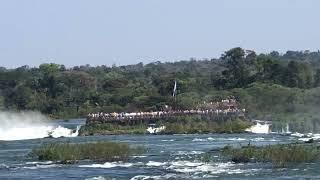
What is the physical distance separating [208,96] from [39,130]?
50.6m

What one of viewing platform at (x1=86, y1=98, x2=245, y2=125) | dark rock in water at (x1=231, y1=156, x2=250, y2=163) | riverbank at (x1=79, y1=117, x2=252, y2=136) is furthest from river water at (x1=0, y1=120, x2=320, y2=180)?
viewing platform at (x1=86, y1=98, x2=245, y2=125)

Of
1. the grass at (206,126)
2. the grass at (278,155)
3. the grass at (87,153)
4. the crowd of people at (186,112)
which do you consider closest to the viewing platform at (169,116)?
the crowd of people at (186,112)

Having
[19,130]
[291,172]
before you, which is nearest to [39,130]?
[19,130]

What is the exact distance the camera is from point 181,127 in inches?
4582

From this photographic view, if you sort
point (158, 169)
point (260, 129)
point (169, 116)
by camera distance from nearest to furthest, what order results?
point (158, 169) → point (260, 129) → point (169, 116)

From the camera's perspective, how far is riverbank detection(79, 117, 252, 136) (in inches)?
4535

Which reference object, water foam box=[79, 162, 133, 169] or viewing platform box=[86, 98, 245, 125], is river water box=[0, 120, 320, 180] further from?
viewing platform box=[86, 98, 245, 125]

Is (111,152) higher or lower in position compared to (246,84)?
lower

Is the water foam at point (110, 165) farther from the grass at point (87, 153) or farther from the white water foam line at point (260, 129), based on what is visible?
the white water foam line at point (260, 129)

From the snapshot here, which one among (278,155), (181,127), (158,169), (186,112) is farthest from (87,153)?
(186,112)

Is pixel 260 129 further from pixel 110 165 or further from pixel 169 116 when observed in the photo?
pixel 110 165

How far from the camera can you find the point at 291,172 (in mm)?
49625

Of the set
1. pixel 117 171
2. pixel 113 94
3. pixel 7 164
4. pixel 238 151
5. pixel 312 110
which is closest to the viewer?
pixel 117 171

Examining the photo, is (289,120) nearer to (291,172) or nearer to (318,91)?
(318,91)
